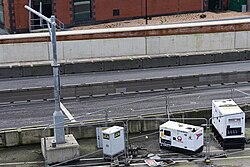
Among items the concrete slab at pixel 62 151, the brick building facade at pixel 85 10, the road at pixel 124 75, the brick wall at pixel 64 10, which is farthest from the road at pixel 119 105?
the brick wall at pixel 64 10

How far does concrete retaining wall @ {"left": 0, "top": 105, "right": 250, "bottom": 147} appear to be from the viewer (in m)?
26.9

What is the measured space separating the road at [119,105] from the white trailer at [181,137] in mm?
5024

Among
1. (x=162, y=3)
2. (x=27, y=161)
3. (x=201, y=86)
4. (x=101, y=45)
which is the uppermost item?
(x=162, y=3)

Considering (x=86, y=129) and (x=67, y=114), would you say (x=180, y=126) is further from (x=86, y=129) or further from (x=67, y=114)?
(x=67, y=114)

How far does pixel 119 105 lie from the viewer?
32.7m

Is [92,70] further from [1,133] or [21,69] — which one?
[1,133]

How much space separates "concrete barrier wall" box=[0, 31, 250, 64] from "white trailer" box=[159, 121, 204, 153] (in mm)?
17678

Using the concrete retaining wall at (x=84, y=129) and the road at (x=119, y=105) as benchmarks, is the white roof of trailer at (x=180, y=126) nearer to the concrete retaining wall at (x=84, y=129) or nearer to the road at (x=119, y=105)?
the concrete retaining wall at (x=84, y=129)

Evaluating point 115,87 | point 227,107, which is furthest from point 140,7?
point 227,107

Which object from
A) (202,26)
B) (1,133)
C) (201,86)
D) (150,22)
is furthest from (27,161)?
(150,22)

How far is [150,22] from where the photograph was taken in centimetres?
6494

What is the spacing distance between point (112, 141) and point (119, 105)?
26.5ft

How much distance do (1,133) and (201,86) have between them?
48.8 ft

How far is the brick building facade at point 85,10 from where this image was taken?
195 ft
